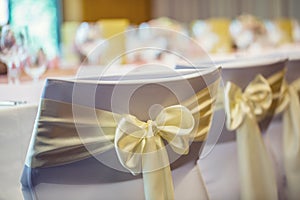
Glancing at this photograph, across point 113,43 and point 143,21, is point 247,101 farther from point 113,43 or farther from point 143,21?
point 143,21

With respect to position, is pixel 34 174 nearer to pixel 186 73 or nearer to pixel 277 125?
pixel 186 73

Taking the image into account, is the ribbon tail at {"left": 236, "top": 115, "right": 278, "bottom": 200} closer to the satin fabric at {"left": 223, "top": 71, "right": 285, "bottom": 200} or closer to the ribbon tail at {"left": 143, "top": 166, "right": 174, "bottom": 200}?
the satin fabric at {"left": 223, "top": 71, "right": 285, "bottom": 200}

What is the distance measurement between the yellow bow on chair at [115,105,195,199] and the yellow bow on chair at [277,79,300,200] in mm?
687

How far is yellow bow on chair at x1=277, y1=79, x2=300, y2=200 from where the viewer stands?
181 cm

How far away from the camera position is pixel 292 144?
6.14 ft

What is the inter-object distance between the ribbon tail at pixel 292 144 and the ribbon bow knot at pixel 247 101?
0.23 metres

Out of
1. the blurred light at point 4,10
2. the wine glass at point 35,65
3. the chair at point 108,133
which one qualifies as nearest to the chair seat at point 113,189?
the chair at point 108,133

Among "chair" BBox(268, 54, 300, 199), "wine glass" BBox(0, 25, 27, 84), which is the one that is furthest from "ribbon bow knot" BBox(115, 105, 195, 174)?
"wine glass" BBox(0, 25, 27, 84)

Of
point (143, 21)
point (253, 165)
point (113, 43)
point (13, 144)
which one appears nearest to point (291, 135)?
point (253, 165)

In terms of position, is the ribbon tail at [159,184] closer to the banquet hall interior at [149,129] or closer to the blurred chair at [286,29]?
the banquet hall interior at [149,129]

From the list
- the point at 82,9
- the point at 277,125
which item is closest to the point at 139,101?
the point at 277,125

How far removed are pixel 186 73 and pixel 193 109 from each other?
0.09 m

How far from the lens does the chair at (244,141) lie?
158 centimetres

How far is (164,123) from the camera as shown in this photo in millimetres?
1192
